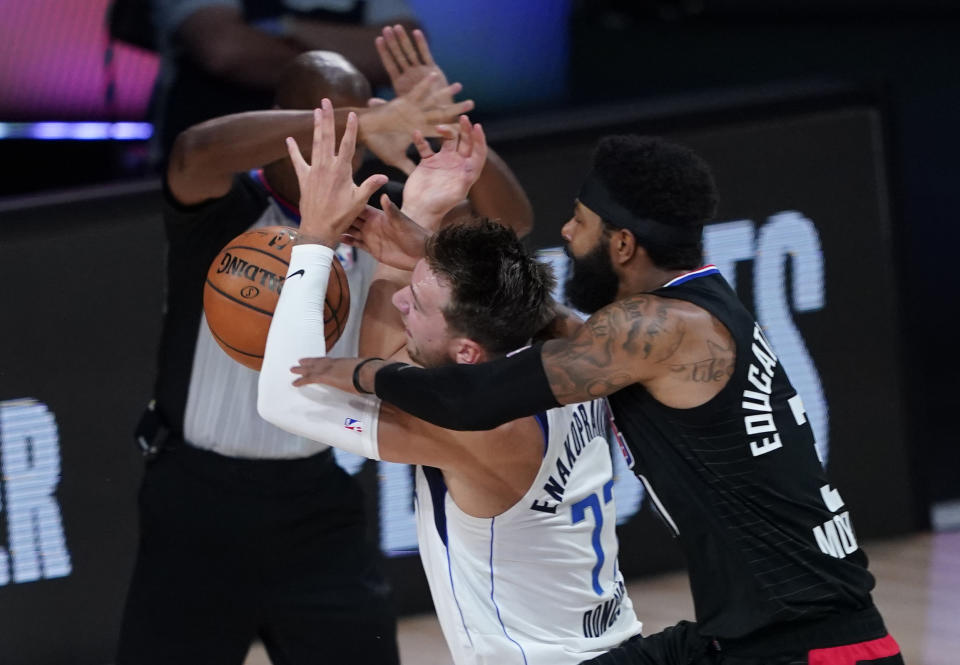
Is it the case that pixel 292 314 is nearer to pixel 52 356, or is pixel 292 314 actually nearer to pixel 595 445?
pixel 595 445

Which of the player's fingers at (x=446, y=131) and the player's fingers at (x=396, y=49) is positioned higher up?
the player's fingers at (x=396, y=49)

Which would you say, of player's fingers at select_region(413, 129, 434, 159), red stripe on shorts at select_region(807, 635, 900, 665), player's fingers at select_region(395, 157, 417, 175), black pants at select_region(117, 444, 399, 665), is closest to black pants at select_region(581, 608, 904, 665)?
red stripe on shorts at select_region(807, 635, 900, 665)

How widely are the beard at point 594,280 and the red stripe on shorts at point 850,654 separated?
904mm

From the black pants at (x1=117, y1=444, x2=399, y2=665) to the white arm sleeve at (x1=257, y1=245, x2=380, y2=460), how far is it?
66 cm

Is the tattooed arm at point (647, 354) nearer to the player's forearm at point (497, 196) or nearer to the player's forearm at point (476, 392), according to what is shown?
the player's forearm at point (476, 392)

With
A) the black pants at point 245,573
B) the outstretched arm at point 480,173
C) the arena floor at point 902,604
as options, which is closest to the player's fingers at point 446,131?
the outstretched arm at point 480,173

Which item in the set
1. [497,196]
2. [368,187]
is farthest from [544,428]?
[497,196]

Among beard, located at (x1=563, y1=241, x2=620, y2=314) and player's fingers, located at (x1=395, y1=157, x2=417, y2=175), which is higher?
player's fingers, located at (x1=395, y1=157, x2=417, y2=175)

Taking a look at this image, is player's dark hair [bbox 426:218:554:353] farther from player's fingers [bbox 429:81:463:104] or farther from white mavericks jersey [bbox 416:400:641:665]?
player's fingers [bbox 429:81:463:104]

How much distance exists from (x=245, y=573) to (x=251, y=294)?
80cm

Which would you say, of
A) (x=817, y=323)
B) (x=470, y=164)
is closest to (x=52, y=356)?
(x=470, y=164)

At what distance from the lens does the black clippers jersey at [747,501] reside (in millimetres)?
2764

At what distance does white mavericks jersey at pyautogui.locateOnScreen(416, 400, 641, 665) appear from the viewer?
292 cm

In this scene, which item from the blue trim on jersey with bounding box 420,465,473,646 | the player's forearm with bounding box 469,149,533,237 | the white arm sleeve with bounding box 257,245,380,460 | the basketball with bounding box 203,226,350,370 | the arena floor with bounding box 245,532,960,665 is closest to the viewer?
the white arm sleeve with bounding box 257,245,380,460
